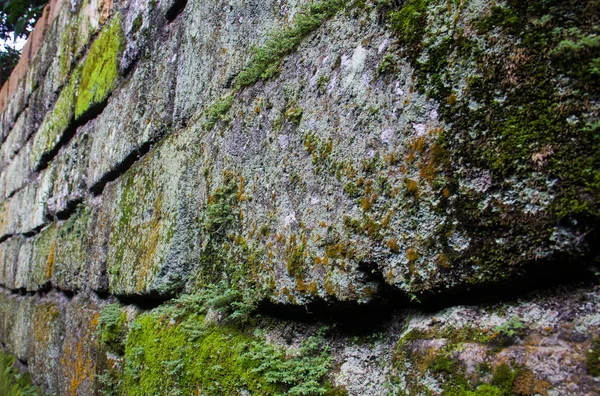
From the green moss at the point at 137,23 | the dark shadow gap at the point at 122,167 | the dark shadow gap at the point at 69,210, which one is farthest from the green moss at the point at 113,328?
the green moss at the point at 137,23

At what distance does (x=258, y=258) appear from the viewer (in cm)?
108

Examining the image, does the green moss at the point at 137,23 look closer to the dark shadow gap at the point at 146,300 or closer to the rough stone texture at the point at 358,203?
the rough stone texture at the point at 358,203

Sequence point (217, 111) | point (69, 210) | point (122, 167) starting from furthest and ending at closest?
point (69, 210) < point (122, 167) < point (217, 111)

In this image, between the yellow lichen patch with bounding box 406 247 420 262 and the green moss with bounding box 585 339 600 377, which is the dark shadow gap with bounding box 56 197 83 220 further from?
the green moss with bounding box 585 339 600 377

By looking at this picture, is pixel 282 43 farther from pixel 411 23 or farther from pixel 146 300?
pixel 146 300

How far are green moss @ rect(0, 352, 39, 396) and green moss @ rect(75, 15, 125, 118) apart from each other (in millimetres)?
1774

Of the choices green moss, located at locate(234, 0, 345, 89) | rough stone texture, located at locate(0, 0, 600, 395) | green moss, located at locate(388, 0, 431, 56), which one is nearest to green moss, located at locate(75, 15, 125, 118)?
rough stone texture, located at locate(0, 0, 600, 395)

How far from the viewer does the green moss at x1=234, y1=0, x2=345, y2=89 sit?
103cm

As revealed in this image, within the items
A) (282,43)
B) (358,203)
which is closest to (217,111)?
(282,43)

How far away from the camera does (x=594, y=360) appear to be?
0.54 meters

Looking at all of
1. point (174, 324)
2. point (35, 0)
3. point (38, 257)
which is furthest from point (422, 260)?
point (35, 0)

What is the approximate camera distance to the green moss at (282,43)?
1034 millimetres

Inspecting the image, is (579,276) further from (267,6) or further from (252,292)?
(267,6)

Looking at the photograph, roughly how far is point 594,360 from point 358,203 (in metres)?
0.43
